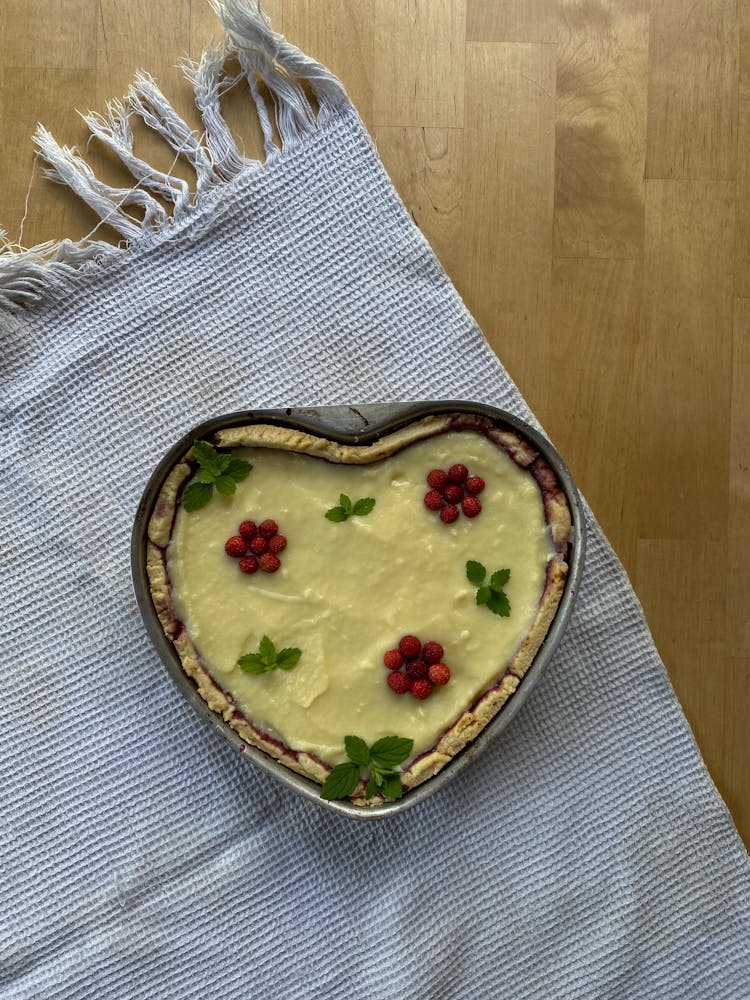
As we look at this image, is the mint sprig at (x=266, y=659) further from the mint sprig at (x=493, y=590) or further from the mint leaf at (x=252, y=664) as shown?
the mint sprig at (x=493, y=590)

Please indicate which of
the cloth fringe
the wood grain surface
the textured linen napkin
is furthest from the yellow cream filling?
the cloth fringe

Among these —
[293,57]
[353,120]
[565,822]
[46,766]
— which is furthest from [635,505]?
[46,766]

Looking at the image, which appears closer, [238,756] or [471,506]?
[471,506]

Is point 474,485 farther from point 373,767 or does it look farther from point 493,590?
point 373,767

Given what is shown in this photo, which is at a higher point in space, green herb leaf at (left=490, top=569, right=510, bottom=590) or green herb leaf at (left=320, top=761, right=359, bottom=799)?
green herb leaf at (left=490, top=569, right=510, bottom=590)

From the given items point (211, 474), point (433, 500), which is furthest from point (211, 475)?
point (433, 500)

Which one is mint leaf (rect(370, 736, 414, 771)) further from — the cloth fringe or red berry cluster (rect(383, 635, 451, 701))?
the cloth fringe

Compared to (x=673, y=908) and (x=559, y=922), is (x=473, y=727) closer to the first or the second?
(x=559, y=922)

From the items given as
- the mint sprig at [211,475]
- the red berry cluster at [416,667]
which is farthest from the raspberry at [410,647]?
the mint sprig at [211,475]
